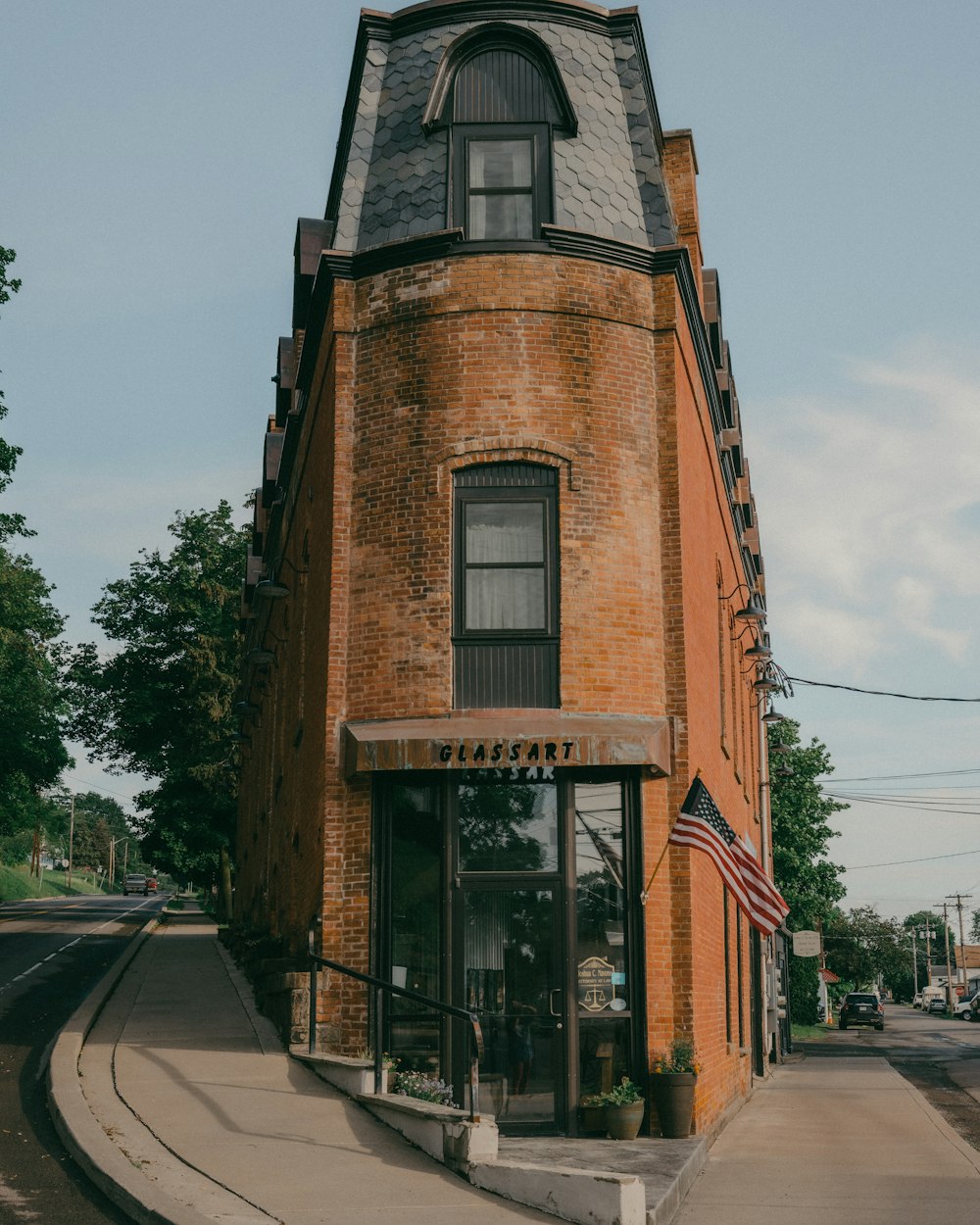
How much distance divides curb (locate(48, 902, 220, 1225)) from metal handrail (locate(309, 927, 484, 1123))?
92.3 inches

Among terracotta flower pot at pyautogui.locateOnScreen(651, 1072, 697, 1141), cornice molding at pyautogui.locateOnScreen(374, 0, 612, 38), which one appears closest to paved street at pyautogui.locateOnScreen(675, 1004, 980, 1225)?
terracotta flower pot at pyautogui.locateOnScreen(651, 1072, 697, 1141)

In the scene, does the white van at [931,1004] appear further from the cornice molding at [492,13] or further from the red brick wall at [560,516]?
the cornice molding at [492,13]

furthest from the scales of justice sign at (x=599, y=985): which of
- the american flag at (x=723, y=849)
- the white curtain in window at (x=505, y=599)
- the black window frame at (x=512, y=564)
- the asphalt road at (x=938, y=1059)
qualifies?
the asphalt road at (x=938, y=1059)

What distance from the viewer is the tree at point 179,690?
51.0m

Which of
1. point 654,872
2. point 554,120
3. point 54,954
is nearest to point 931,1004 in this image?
point 54,954

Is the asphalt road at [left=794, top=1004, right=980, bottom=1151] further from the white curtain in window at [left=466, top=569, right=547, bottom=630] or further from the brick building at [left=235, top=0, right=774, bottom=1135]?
the white curtain in window at [left=466, top=569, right=547, bottom=630]

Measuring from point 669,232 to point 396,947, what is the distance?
8385 mm

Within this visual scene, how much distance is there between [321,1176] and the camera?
987 centimetres

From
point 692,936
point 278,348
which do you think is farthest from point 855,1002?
point 692,936

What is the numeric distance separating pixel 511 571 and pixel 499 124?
5153 millimetres

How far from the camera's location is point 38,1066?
14.9 meters

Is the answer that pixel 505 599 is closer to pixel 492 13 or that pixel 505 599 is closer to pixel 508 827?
pixel 508 827

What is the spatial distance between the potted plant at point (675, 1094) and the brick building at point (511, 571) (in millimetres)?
275

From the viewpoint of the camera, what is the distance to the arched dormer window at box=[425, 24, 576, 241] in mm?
15188
